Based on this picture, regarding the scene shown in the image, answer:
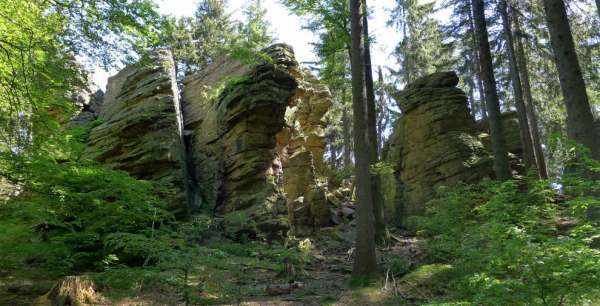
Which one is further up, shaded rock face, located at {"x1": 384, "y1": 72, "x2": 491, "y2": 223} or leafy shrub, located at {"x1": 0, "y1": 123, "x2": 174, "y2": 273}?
shaded rock face, located at {"x1": 384, "y1": 72, "x2": 491, "y2": 223}

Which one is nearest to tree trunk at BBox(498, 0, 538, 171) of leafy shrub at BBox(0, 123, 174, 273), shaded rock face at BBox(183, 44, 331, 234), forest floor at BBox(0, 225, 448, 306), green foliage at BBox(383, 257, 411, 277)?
forest floor at BBox(0, 225, 448, 306)

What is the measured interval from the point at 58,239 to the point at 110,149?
6851 mm

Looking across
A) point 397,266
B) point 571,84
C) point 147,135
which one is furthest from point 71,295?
point 571,84

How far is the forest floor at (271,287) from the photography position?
7797 mm

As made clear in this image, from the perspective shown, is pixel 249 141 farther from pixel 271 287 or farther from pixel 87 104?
pixel 87 104

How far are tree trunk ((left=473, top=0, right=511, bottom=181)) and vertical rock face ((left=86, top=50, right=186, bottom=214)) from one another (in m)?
10.1

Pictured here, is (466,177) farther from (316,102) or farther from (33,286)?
(33,286)

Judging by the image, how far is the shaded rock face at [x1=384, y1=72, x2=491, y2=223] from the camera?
17.3 m

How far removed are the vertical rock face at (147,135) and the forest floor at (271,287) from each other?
15.8 ft

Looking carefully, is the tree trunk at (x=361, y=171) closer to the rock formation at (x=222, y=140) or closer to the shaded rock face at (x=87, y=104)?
the rock formation at (x=222, y=140)

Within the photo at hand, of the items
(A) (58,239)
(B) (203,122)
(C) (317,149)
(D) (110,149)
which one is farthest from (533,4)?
(A) (58,239)

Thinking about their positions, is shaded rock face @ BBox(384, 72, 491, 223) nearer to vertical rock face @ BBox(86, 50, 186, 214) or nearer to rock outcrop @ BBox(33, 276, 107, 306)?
vertical rock face @ BBox(86, 50, 186, 214)

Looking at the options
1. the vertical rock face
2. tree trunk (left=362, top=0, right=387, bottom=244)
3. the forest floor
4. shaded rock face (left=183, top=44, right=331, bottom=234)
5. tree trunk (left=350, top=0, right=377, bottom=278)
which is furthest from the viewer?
shaded rock face (left=183, top=44, right=331, bottom=234)

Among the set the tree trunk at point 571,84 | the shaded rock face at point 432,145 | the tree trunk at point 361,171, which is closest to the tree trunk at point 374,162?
the tree trunk at point 361,171
